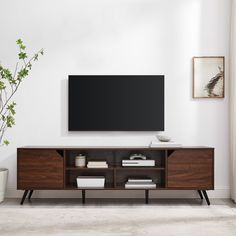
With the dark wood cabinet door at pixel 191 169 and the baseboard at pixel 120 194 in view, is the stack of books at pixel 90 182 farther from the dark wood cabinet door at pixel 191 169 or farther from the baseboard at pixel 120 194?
the dark wood cabinet door at pixel 191 169

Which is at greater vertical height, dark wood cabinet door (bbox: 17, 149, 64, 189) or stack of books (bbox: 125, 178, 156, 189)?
dark wood cabinet door (bbox: 17, 149, 64, 189)

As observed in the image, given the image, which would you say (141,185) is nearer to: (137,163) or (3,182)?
(137,163)

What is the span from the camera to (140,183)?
4348 millimetres

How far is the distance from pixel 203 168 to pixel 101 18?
2099mm

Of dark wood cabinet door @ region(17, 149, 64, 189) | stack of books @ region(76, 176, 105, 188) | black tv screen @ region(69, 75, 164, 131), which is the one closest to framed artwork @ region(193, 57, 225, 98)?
black tv screen @ region(69, 75, 164, 131)

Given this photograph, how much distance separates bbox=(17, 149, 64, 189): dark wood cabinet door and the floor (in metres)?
0.24

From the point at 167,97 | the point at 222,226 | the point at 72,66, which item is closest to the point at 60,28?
the point at 72,66

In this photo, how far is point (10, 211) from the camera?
3953 mm

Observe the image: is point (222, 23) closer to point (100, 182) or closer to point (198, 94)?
point (198, 94)

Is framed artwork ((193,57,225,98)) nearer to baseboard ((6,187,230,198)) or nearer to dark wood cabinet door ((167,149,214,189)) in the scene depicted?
dark wood cabinet door ((167,149,214,189))

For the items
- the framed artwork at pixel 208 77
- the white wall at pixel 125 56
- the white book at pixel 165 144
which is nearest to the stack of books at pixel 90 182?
the white wall at pixel 125 56

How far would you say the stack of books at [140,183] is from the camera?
4.29 m

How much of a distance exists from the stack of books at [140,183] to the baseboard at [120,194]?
34cm

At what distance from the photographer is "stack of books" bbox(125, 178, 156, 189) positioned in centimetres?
429
